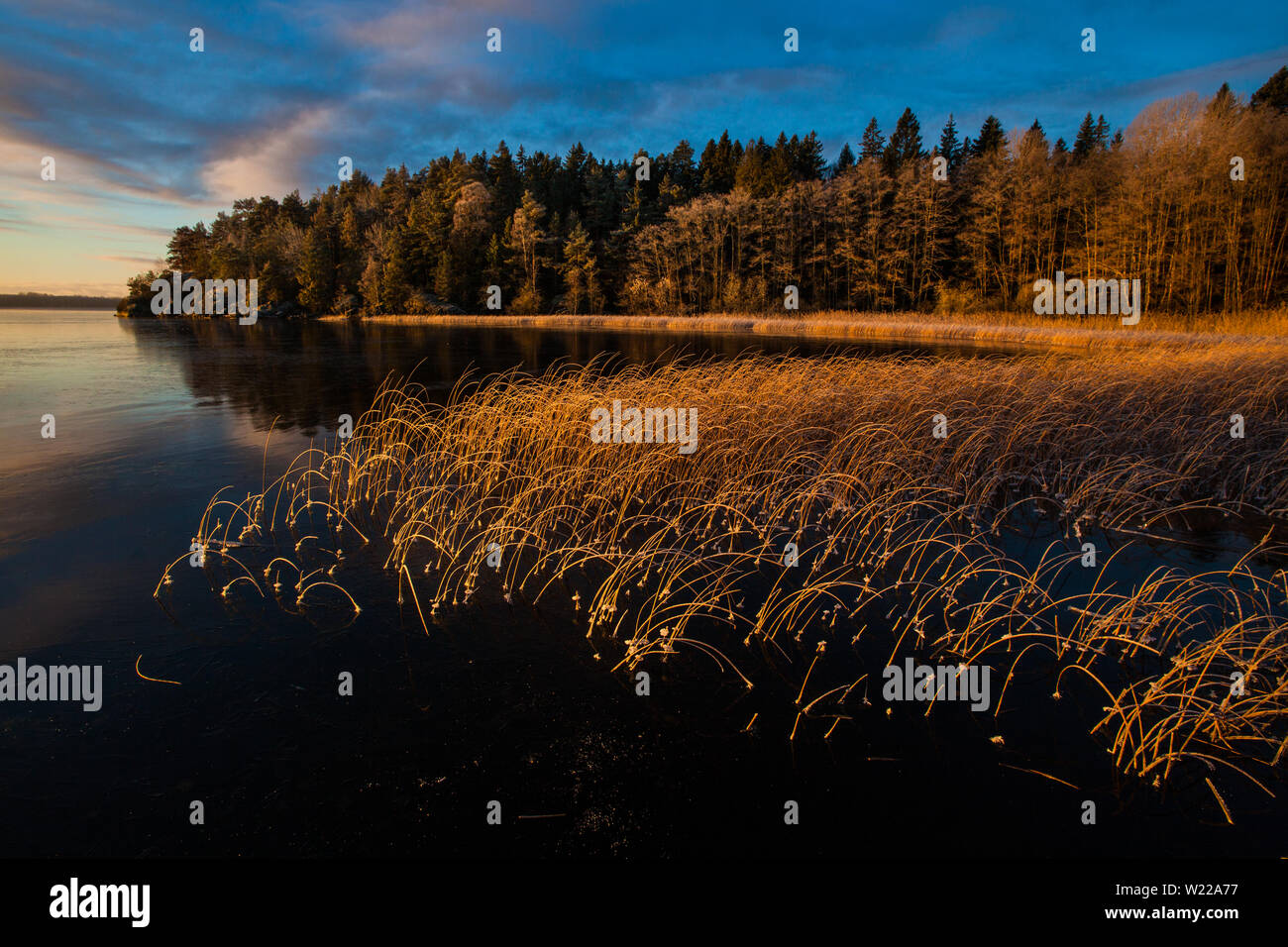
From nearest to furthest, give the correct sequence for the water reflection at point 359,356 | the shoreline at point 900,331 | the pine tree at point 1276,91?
the water reflection at point 359,356 → the shoreline at point 900,331 → the pine tree at point 1276,91

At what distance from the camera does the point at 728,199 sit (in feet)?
218

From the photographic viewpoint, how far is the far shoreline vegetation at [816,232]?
121ft

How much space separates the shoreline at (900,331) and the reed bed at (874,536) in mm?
12729

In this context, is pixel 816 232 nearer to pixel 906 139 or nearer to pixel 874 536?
pixel 906 139

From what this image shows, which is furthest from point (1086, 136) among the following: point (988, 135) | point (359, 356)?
point (359, 356)

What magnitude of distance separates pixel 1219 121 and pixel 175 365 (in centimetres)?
5643

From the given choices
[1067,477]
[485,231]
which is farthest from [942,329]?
[485,231]

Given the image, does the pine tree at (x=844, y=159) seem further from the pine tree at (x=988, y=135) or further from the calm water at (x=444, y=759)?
the calm water at (x=444, y=759)

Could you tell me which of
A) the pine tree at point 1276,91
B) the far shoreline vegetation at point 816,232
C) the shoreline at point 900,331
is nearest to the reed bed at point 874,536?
the shoreline at point 900,331

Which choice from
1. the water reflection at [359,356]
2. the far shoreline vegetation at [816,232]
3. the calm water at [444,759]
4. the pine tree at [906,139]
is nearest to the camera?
the calm water at [444,759]

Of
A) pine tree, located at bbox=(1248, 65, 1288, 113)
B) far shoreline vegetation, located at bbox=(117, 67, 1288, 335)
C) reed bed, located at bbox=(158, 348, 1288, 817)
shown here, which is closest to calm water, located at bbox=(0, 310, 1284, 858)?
reed bed, located at bbox=(158, 348, 1288, 817)

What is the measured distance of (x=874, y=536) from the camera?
7078mm

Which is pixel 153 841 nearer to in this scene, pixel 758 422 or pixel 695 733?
pixel 695 733

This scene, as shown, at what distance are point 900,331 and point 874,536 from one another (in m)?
38.4
